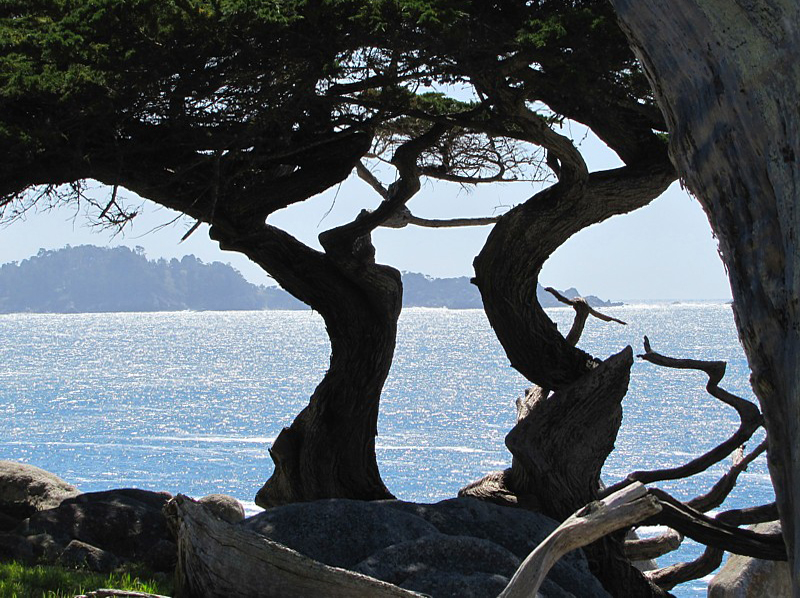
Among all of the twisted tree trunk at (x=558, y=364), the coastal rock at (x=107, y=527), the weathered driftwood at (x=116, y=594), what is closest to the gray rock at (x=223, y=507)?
the coastal rock at (x=107, y=527)

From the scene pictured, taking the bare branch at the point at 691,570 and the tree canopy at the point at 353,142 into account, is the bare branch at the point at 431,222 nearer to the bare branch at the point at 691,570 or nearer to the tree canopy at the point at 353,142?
the tree canopy at the point at 353,142

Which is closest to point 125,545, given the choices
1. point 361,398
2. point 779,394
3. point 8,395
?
point 361,398

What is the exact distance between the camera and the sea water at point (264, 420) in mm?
29625

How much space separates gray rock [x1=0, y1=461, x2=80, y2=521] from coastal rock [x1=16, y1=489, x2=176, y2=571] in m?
1.04

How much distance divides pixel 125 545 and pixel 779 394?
556 centimetres

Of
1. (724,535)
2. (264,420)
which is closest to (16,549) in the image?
(724,535)

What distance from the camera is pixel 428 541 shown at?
5504 mm

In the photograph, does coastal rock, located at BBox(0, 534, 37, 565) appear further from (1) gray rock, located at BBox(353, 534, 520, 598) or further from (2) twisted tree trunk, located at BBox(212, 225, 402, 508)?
(1) gray rock, located at BBox(353, 534, 520, 598)

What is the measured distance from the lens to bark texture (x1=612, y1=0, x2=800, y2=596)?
114 inches

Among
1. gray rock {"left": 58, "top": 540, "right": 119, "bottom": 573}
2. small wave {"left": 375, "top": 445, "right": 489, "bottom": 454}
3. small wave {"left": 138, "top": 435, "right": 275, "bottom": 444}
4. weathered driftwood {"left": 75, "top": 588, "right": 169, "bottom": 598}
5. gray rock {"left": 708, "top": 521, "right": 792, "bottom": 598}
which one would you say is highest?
weathered driftwood {"left": 75, "top": 588, "right": 169, "bottom": 598}

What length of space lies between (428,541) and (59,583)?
2.15 metres

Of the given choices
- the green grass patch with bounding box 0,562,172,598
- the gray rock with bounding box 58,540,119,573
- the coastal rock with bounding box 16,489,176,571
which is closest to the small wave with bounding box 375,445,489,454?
the coastal rock with bounding box 16,489,176,571

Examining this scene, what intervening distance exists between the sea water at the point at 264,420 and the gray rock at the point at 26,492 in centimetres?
1082

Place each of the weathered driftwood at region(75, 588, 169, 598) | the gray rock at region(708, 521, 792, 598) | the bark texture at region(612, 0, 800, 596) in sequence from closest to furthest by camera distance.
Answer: the bark texture at region(612, 0, 800, 596), the weathered driftwood at region(75, 588, 169, 598), the gray rock at region(708, 521, 792, 598)
